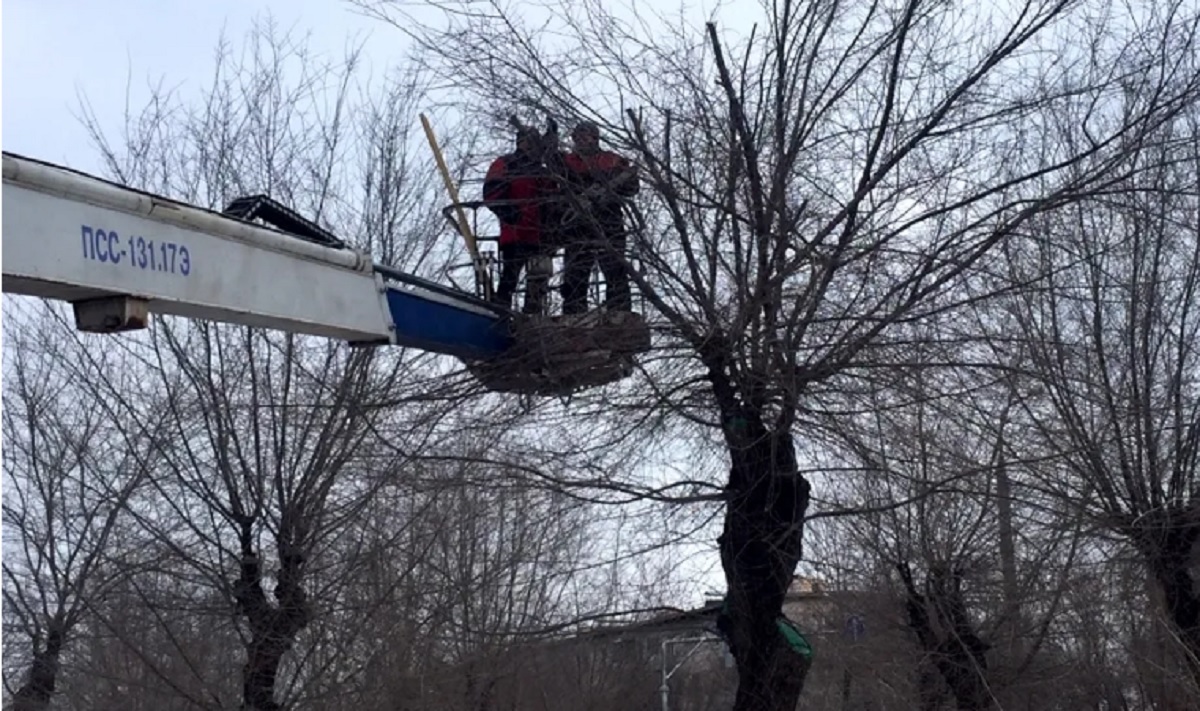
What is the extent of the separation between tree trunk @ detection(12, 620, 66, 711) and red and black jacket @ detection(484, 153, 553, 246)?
8272 millimetres

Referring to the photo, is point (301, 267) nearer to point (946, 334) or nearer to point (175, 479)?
point (946, 334)

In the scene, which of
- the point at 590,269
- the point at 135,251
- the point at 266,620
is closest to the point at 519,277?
the point at 590,269

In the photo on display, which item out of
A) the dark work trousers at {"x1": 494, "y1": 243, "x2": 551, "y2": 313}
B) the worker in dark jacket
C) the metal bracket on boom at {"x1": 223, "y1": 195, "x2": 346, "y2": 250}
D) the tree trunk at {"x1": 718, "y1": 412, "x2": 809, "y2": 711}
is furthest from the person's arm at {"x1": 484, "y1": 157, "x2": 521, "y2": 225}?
the tree trunk at {"x1": 718, "y1": 412, "x2": 809, "y2": 711}

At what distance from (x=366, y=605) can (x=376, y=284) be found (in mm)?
5113

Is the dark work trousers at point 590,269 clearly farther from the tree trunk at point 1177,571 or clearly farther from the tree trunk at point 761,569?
the tree trunk at point 1177,571

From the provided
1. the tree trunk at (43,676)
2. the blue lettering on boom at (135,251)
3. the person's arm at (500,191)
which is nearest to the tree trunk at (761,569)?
the person's arm at (500,191)

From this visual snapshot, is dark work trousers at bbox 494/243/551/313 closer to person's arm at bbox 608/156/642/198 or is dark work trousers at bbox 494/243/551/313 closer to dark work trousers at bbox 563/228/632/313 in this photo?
dark work trousers at bbox 563/228/632/313

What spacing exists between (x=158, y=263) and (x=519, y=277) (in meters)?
3.00

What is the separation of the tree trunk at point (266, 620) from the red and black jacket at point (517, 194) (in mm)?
3839

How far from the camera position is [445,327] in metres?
7.75

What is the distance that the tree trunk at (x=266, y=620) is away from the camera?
1107 centimetres

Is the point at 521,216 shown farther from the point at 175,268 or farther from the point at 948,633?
the point at 948,633

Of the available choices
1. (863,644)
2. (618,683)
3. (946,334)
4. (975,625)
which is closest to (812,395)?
(946,334)

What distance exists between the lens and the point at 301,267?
6543 millimetres
